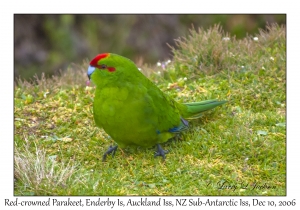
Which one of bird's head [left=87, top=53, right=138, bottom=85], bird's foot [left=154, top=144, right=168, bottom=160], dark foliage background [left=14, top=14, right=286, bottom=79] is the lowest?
bird's foot [left=154, top=144, right=168, bottom=160]

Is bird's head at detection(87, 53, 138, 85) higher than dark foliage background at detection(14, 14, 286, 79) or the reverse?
the reverse

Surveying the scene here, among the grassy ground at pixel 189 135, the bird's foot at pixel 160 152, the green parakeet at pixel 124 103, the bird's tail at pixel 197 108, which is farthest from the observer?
the bird's tail at pixel 197 108

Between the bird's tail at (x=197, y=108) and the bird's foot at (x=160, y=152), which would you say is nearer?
the bird's foot at (x=160, y=152)

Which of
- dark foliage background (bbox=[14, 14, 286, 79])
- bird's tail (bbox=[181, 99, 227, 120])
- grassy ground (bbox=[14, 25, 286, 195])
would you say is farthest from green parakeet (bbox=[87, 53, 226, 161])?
dark foliage background (bbox=[14, 14, 286, 79])

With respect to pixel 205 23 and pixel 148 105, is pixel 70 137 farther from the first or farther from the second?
pixel 205 23

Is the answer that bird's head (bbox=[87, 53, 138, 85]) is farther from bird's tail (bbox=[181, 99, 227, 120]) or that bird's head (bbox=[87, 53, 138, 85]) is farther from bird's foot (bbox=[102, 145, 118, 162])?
bird's tail (bbox=[181, 99, 227, 120])

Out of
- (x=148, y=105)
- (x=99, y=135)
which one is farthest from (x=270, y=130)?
(x=99, y=135)

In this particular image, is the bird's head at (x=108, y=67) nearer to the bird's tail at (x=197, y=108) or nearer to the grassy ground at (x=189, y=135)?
the grassy ground at (x=189, y=135)

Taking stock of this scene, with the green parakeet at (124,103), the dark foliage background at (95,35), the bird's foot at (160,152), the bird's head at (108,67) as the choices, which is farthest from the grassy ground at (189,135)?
the dark foliage background at (95,35)
